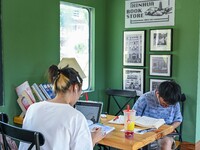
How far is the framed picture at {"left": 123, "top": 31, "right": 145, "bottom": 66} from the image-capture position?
13.4ft

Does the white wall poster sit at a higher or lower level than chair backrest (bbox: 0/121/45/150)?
higher

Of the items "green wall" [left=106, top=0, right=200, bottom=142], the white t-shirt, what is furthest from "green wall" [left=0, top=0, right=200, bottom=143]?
the white t-shirt

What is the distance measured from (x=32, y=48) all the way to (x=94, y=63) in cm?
115

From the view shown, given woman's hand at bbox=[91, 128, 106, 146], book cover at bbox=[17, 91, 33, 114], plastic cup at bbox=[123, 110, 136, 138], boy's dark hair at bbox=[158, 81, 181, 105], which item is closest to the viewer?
woman's hand at bbox=[91, 128, 106, 146]

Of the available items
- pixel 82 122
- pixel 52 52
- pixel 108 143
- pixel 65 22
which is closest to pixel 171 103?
pixel 108 143

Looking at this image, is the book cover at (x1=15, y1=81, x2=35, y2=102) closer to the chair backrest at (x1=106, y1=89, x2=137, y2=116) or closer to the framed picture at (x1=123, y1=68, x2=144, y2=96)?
the chair backrest at (x1=106, y1=89, x2=137, y2=116)

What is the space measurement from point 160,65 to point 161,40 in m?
0.33

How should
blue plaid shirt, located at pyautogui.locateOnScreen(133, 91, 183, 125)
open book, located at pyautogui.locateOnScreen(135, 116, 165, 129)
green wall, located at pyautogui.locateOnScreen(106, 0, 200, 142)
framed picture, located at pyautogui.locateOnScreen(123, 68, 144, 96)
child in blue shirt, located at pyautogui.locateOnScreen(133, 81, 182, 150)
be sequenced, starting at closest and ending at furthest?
open book, located at pyautogui.locateOnScreen(135, 116, 165, 129) → child in blue shirt, located at pyautogui.locateOnScreen(133, 81, 182, 150) → blue plaid shirt, located at pyautogui.locateOnScreen(133, 91, 183, 125) → green wall, located at pyautogui.locateOnScreen(106, 0, 200, 142) → framed picture, located at pyautogui.locateOnScreen(123, 68, 144, 96)

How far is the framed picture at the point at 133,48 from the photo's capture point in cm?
408

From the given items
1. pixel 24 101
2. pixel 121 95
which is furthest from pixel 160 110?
pixel 24 101

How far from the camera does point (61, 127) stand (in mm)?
1707

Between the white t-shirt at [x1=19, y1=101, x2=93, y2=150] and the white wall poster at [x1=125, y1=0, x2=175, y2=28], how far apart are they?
249 centimetres

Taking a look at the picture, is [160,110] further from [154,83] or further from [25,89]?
[25,89]

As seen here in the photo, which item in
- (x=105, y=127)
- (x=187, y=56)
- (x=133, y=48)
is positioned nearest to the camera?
(x=105, y=127)
